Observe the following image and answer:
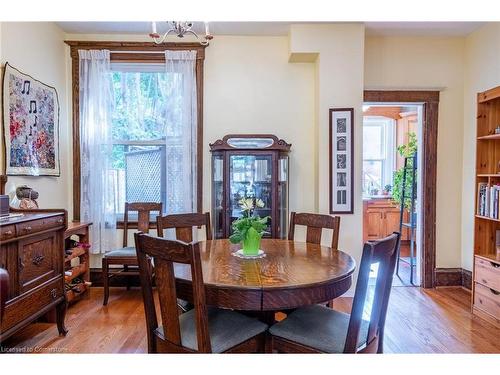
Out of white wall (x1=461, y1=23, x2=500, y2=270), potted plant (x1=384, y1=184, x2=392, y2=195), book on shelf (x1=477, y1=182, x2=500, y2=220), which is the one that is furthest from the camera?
potted plant (x1=384, y1=184, x2=392, y2=195)

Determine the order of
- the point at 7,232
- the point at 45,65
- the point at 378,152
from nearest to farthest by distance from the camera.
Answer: the point at 7,232
the point at 45,65
the point at 378,152

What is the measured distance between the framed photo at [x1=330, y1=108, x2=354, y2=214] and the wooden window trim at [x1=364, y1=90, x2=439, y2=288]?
0.63 metres

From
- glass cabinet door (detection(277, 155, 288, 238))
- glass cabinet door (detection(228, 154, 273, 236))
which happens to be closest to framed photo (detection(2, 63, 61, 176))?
glass cabinet door (detection(228, 154, 273, 236))

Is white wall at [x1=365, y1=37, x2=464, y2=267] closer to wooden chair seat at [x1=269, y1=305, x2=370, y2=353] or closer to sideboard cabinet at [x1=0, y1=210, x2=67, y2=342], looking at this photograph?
wooden chair seat at [x1=269, y1=305, x2=370, y2=353]

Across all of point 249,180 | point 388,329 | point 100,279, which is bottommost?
point 388,329

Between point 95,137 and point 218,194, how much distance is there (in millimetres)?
1429

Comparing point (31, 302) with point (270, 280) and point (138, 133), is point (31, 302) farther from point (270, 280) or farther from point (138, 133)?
point (138, 133)

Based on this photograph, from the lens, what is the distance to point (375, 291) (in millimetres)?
1601

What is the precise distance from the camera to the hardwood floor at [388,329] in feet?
8.04

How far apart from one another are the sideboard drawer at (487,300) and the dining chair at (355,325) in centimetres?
168

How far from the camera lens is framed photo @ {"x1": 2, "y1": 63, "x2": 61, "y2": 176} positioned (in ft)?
9.05

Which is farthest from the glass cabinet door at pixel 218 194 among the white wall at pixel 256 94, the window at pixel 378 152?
the window at pixel 378 152

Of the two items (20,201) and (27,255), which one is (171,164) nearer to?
(20,201)

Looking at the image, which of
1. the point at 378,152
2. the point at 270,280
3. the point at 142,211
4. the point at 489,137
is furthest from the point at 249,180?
the point at 378,152
